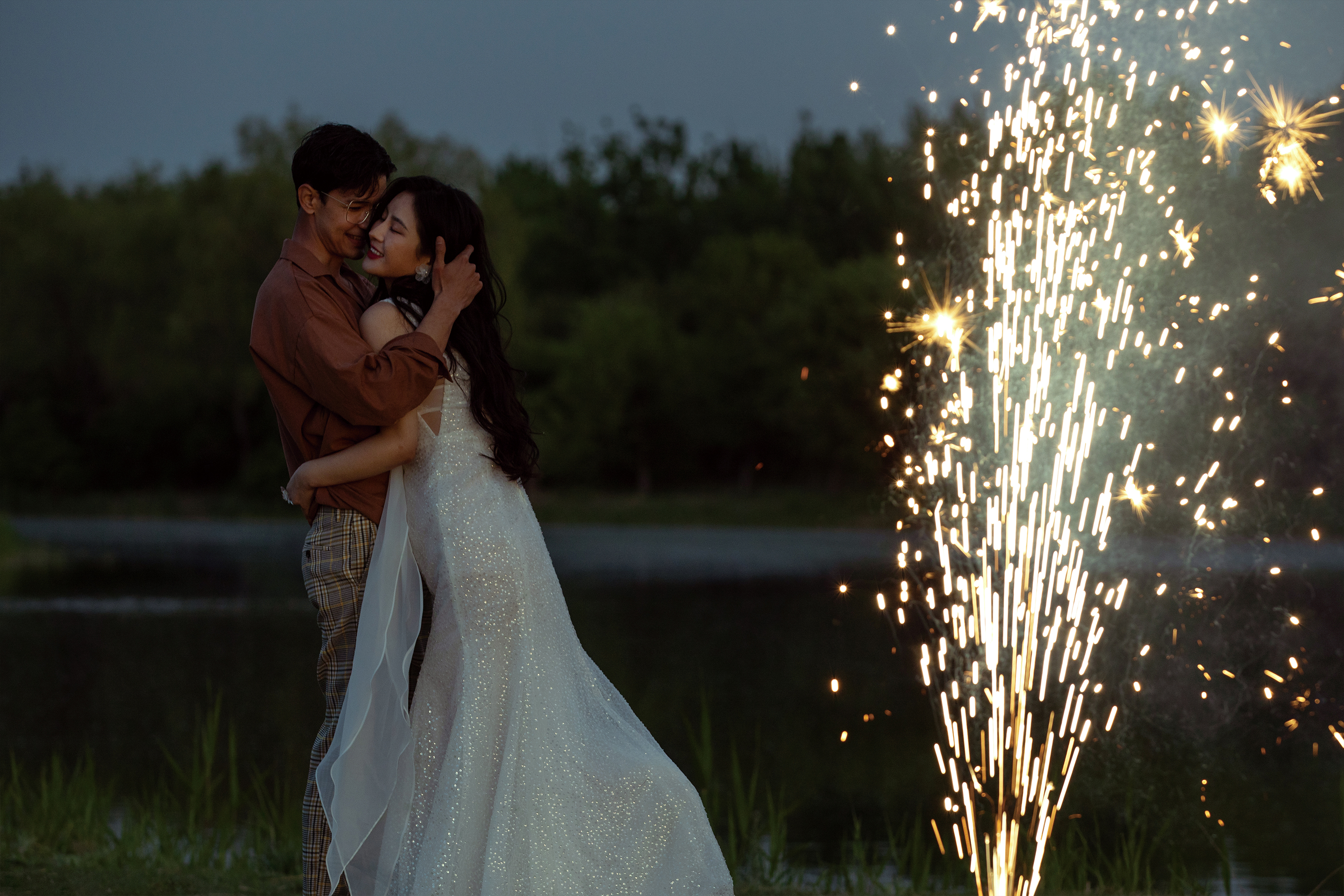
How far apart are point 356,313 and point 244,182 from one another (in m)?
26.9

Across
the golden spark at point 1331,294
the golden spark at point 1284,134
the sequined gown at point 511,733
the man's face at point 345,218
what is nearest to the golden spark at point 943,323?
the golden spark at point 1284,134

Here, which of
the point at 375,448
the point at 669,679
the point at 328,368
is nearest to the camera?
the point at 328,368

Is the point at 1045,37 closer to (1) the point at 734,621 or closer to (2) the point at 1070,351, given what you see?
(2) the point at 1070,351

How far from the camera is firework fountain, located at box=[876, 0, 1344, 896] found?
158 inches

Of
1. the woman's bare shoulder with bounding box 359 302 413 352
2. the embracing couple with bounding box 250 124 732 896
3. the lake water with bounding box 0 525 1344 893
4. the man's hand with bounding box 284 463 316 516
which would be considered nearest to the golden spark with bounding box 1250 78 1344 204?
the lake water with bounding box 0 525 1344 893

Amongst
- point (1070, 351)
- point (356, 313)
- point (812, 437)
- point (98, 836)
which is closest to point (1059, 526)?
point (1070, 351)

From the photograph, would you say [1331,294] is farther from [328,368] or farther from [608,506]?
[608,506]

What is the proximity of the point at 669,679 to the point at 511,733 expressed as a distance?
19.9 ft

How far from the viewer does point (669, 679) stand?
28.7 ft

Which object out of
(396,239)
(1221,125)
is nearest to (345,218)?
(396,239)

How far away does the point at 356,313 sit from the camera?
9.26 ft

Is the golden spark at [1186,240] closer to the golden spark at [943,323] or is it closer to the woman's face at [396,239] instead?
the golden spark at [943,323]

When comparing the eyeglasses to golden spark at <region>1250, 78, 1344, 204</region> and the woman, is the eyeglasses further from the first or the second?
golden spark at <region>1250, 78, 1344, 204</region>

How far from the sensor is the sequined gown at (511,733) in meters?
2.71
